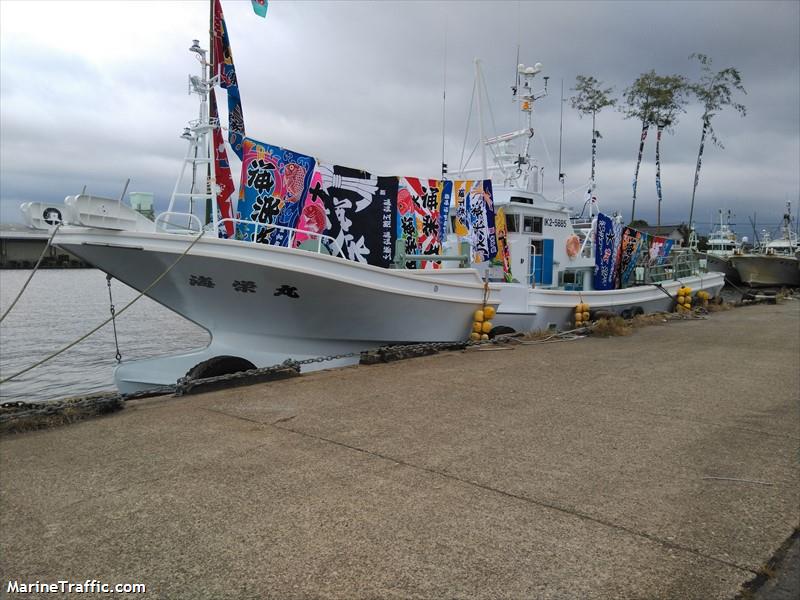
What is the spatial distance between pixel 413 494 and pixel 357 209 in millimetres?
6378

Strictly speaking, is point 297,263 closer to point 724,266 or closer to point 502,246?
point 502,246

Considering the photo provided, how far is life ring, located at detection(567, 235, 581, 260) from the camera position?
13855 mm

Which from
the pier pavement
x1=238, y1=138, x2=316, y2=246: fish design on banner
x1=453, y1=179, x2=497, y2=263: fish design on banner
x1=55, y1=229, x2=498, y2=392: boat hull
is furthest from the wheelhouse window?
the pier pavement

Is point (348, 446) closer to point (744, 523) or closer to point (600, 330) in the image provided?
point (744, 523)

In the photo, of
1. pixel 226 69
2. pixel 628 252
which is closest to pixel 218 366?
pixel 226 69

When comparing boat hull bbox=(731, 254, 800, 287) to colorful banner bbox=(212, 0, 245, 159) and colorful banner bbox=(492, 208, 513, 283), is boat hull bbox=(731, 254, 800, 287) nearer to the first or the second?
colorful banner bbox=(492, 208, 513, 283)

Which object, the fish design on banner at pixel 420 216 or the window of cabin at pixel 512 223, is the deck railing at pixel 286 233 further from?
the window of cabin at pixel 512 223

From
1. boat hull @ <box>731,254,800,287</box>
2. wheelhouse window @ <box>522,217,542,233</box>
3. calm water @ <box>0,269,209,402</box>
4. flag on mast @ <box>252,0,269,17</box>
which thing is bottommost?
calm water @ <box>0,269,209,402</box>

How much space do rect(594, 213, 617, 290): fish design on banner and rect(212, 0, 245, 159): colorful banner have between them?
30.8ft

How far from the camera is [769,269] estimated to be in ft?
119

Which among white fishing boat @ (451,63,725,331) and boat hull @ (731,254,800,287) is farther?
boat hull @ (731,254,800,287)

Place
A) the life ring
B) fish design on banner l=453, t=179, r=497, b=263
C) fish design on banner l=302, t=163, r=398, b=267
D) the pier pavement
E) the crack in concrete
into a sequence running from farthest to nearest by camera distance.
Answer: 1. the life ring
2. fish design on banner l=453, t=179, r=497, b=263
3. fish design on banner l=302, t=163, r=398, b=267
4. the crack in concrete
5. the pier pavement

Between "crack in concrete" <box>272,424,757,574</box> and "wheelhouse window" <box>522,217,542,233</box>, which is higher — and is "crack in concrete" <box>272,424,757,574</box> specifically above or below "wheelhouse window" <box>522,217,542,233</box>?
below

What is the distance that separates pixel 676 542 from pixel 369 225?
7.14 m
